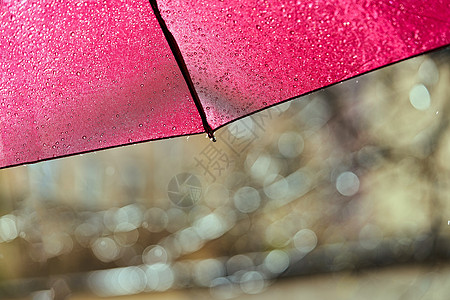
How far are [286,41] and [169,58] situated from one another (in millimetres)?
132

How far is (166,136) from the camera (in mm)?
710

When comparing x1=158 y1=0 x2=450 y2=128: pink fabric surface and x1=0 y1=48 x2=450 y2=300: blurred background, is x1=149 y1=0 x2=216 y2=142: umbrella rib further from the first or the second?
x1=0 y1=48 x2=450 y2=300: blurred background

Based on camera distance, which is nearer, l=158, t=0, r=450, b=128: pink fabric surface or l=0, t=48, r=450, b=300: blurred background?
l=158, t=0, r=450, b=128: pink fabric surface

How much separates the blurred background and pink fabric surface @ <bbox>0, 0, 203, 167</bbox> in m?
2.82

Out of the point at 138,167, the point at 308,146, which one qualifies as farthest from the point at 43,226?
the point at 308,146

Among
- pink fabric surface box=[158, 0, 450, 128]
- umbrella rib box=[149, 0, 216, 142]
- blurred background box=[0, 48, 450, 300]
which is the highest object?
blurred background box=[0, 48, 450, 300]

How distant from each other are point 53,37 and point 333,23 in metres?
0.28

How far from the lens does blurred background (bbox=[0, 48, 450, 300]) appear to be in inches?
141

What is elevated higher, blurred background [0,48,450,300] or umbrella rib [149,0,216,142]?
blurred background [0,48,450,300]

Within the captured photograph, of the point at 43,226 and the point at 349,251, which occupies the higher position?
the point at 43,226

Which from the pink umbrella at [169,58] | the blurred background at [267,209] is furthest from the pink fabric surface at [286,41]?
the blurred background at [267,209]

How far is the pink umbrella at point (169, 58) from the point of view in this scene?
1.85 ft

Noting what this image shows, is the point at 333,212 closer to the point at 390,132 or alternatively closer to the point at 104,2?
the point at 390,132

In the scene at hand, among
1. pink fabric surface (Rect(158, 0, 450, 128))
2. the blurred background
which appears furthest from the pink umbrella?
the blurred background
